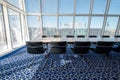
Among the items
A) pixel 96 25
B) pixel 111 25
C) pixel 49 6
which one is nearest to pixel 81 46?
pixel 96 25

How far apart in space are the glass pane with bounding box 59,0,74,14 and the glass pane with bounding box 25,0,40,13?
4.61ft

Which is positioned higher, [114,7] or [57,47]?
[114,7]

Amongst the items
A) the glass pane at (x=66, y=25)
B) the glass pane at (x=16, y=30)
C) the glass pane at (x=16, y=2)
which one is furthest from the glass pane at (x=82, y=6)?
the glass pane at (x=16, y=30)

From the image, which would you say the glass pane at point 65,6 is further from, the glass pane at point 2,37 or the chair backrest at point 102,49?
the chair backrest at point 102,49

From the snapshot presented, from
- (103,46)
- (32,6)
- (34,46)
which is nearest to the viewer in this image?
(34,46)

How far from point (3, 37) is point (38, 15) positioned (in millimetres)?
2438

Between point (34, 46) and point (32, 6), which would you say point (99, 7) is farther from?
point (34, 46)

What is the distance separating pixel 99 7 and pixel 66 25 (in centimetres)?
228

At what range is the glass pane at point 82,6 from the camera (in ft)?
15.6

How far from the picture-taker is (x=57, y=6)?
15.6 ft

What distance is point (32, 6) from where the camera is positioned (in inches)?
191

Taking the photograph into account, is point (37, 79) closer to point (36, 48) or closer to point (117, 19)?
point (36, 48)

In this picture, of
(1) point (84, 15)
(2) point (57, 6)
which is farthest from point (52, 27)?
(1) point (84, 15)

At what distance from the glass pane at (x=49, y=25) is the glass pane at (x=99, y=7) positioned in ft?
8.31
